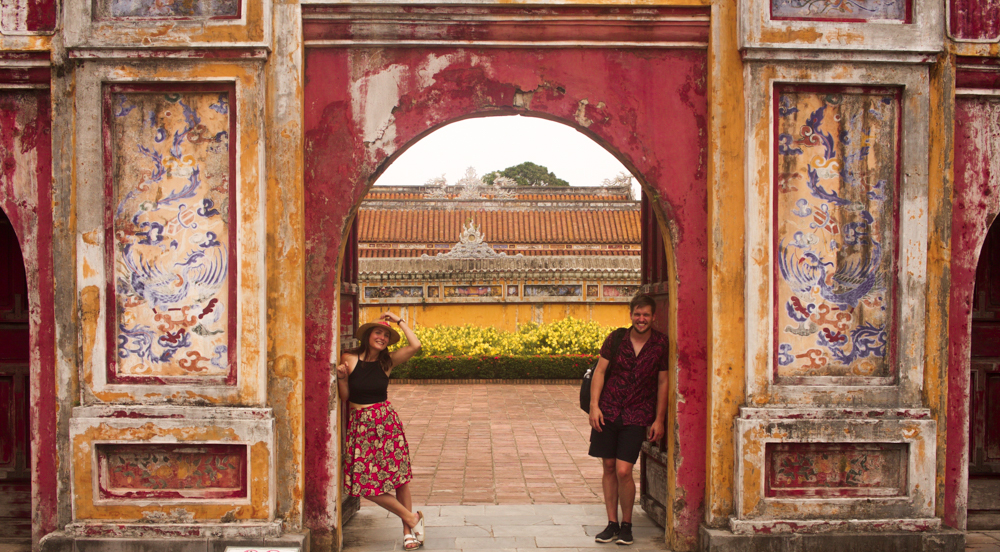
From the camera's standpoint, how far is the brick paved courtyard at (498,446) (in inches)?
268

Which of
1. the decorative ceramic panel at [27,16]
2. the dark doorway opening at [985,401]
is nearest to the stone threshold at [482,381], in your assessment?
the dark doorway opening at [985,401]

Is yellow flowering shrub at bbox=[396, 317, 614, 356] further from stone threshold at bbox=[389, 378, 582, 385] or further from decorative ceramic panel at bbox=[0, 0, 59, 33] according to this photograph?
decorative ceramic panel at bbox=[0, 0, 59, 33]

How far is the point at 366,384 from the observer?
4.99 metres

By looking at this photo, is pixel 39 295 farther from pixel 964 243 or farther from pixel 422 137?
pixel 964 243

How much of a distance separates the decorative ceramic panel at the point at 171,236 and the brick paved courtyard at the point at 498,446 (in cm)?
256


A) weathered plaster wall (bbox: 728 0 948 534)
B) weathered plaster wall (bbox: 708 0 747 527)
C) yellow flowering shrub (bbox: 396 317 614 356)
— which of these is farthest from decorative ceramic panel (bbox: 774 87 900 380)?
yellow flowering shrub (bbox: 396 317 614 356)

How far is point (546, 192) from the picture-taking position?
26.9 meters

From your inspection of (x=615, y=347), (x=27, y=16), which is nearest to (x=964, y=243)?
(x=615, y=347)

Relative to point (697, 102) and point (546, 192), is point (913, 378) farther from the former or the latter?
point (546, 192)

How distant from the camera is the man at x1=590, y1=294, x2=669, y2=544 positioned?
5012mm

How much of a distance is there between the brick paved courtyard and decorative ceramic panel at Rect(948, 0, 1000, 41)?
168 inches

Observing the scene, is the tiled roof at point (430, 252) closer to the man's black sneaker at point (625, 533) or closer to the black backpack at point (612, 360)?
the black backpack at point (612, 360)

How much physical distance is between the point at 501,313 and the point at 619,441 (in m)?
13.6

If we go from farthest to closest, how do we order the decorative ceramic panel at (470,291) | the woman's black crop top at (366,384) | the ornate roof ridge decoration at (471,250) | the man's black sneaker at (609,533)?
1. the ornate roof ridge decoration at (471,250)
2. the decorative ceramic panel at (470,291)
3. the man's black sneaker at (609,533)
4. the woman's black crop top at (366,384)
